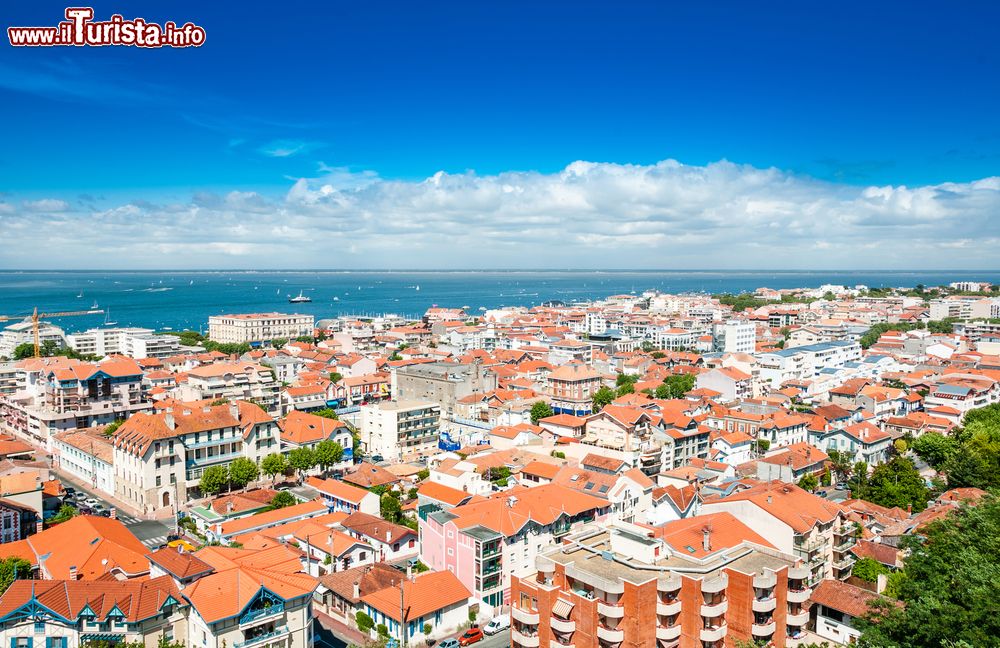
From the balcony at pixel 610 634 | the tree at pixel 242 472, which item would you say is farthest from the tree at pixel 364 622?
the tree at pixel 242 472

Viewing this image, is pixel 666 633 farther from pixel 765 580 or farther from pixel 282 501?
pixel 282 501

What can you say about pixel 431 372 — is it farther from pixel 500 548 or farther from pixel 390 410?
pixel 500 548

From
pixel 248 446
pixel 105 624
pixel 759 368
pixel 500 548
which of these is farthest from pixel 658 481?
pixel 759 368

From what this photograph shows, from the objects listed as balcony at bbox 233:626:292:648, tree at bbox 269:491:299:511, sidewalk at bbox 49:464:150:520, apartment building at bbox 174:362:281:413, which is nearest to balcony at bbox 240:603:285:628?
balcony at bbox 233:626:292:648

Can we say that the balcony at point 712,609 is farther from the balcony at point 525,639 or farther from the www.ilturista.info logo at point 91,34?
the www.ilturista.info logo at point 91,34

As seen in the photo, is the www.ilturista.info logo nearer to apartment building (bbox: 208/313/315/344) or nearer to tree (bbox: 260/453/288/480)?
tree (bbox: 260/453/288/480)

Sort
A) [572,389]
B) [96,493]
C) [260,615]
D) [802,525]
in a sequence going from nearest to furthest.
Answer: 1. [260,615]
2. [802,525]
3. [96,493]
4. [572,389]

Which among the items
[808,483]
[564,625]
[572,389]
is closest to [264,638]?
[564,625]
